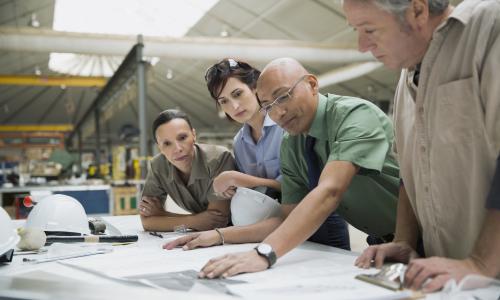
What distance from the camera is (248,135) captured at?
6.57ft

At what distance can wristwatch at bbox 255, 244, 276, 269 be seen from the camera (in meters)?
1.16

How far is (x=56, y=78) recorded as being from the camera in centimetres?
1055

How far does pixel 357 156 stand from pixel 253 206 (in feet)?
1.57

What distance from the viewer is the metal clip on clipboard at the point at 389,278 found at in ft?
3.01

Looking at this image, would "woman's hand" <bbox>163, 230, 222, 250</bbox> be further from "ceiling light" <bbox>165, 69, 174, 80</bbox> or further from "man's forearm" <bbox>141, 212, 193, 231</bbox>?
"ceiling light" <bbox>165, 69, 174, 80</bbox>

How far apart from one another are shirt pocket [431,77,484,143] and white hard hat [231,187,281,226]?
0.69 m

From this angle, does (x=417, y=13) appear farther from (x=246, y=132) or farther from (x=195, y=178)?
(x=195, y=178)

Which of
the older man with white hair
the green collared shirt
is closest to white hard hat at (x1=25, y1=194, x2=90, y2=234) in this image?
the green collared shirt

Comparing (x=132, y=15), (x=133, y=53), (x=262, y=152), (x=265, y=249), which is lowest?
(x=265, y=249)

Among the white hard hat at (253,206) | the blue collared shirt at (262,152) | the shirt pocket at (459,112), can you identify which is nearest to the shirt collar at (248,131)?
the blue collared shirt at (262,152)

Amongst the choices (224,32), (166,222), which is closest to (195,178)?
(166,222)

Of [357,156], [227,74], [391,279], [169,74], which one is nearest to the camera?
[391,279]

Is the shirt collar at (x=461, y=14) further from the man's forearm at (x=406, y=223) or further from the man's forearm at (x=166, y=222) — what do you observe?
the man's forearm at (x=166, y=222)

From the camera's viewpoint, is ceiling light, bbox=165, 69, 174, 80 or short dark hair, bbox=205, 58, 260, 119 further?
ceiling light, bbox=165, 69, 174, 80
